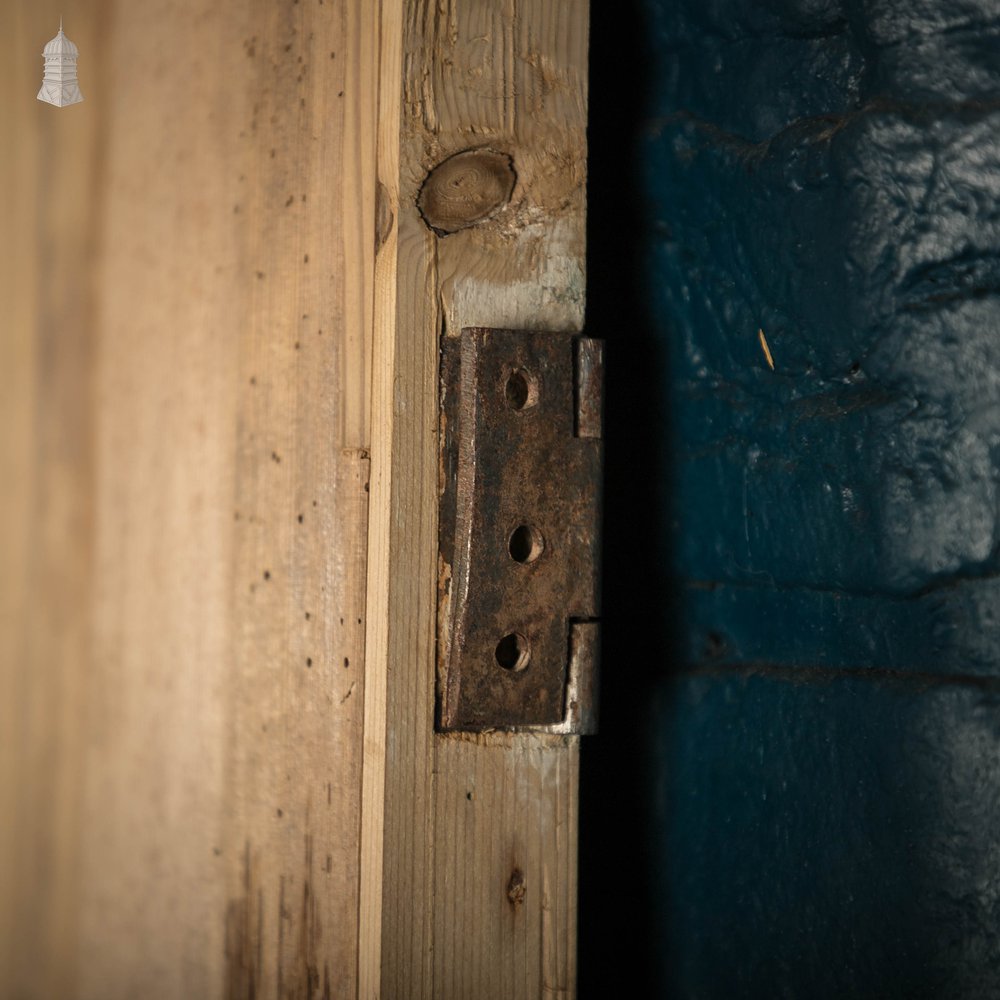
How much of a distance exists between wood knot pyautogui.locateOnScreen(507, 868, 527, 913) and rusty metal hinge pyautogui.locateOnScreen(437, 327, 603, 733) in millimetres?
83

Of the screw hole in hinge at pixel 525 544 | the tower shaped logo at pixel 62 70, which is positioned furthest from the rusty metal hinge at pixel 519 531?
the tower shaped logo at pixel 62 70

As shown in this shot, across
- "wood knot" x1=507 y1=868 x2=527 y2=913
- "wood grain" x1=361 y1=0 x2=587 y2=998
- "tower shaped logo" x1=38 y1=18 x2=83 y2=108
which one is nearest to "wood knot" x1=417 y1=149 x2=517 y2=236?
"wood grain" x1=361 y1=0 x2=587 y2=998

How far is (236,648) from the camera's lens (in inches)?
31.2

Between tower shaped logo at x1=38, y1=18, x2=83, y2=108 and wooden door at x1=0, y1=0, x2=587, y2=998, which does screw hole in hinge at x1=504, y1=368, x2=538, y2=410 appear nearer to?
wooden door at x1=0, y1=0, x2=587, y2=998

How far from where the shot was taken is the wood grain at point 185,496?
0.68 m

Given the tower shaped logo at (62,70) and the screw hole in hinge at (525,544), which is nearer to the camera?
the screw hole in hinge at (525,544)

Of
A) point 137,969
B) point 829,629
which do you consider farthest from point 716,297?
point 137,969

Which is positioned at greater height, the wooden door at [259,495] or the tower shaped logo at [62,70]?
the tower shaped logo at [62,70]

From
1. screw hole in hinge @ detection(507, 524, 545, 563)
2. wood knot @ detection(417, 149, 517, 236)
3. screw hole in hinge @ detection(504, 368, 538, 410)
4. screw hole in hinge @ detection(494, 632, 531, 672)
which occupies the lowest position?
screw hole in hinge @ detection(494, 632, 531, 672)

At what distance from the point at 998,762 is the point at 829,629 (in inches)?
4.8

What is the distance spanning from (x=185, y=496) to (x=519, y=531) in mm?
361

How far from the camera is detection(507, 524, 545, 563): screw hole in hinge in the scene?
610mm

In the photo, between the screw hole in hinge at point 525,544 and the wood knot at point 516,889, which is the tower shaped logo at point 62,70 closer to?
the screw hole in hinge at point 525,544

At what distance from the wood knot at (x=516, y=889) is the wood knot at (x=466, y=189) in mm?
362
